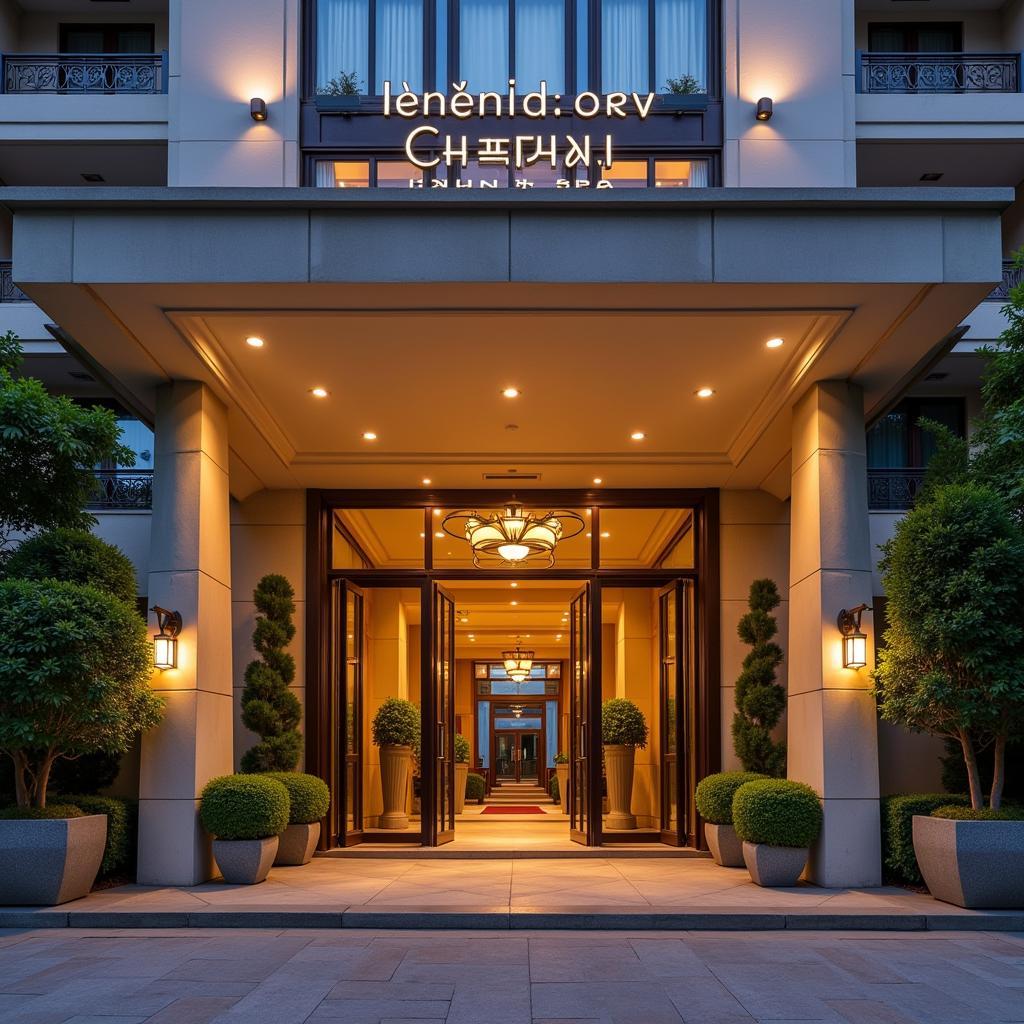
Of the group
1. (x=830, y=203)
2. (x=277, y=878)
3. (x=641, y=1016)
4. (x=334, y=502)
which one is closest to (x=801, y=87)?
(x=830, y=203)

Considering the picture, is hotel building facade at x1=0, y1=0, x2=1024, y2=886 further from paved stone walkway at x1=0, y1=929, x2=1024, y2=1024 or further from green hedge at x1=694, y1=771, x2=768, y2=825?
paved stone walkway at x1=0, y1=929, x2=1024, y2=1024

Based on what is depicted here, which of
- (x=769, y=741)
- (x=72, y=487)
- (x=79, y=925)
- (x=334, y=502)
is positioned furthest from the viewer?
(x=334, y=502)

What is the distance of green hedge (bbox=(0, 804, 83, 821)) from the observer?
A: 32.7 ft

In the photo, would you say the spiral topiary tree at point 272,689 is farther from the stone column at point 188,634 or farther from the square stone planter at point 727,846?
the square stone planter at point 727,846

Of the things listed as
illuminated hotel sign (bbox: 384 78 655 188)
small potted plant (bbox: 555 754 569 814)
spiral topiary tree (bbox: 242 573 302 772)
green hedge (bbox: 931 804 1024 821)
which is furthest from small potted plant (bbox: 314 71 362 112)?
small potted plant (bbox: 555 754 569 814)

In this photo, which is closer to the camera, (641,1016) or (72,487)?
(641,1016)

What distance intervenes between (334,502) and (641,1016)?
10118 millimetres

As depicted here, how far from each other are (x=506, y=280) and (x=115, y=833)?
5.86 m

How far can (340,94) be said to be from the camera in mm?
14672

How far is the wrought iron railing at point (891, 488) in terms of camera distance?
1595 centimetres

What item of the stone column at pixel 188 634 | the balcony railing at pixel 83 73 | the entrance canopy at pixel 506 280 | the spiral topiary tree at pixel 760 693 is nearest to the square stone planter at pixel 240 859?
the stone column at pixel 188 634

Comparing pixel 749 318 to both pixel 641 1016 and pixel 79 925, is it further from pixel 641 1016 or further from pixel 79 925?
pixel 79 925

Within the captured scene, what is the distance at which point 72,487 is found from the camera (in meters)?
11.7

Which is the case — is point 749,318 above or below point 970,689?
above
